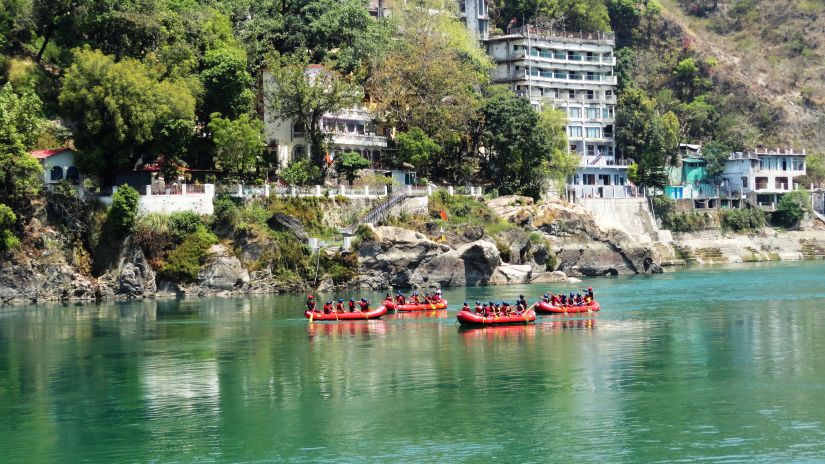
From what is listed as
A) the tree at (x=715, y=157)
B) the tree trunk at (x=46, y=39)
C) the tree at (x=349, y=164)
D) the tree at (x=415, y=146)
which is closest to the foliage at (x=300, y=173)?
the tree at (x=349, y=164)

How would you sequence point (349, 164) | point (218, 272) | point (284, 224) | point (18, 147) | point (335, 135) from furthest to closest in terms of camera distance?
point (335, 135), point (349, 164), point (284, 224), point (218, 272), point (18, 147)

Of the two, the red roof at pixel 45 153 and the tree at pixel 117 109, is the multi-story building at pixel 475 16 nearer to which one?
the tree at pixel 117 109

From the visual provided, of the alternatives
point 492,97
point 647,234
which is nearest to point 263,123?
point 492,97

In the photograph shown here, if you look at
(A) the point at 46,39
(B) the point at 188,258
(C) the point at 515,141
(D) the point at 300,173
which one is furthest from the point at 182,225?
(C) the point at 515,141

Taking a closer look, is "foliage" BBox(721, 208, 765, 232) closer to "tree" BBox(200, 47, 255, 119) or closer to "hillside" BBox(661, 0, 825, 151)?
"hillside" BBox(661, 0, 825, 151)

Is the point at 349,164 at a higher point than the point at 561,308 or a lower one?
higher

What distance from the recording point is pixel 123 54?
9531 cm

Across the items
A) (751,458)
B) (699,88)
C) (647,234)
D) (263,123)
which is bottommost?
(751,458)

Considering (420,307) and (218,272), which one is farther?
(218,272)

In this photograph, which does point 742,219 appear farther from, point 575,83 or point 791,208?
point 575,83

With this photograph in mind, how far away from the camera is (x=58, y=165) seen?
89.3m

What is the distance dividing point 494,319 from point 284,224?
2893cm

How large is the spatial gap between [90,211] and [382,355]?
38927 mm

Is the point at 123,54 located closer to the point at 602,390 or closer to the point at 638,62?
the point at 602,390
